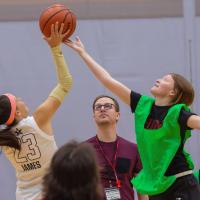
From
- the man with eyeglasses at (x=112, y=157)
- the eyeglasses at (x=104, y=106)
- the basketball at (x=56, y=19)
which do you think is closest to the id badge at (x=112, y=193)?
the man with eyeglasses at (x=112, y=157)

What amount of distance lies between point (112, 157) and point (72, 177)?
7.88ft

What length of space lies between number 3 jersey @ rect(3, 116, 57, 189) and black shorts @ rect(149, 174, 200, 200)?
0.92m

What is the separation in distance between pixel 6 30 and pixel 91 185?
3949 mm

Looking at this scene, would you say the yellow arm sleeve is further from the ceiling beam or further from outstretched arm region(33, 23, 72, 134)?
the ceiling beam

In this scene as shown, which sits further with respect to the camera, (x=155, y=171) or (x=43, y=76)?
(x=43, y=76)

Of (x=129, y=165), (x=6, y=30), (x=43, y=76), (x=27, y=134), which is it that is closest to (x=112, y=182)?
(x=129, y=165)

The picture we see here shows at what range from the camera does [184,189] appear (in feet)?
13.1

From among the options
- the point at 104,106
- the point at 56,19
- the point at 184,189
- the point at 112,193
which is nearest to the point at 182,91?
the point at 184,189

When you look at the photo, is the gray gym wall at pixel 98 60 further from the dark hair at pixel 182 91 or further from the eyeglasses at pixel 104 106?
the dark hair at pixel 182 91

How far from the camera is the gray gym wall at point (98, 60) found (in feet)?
19.5

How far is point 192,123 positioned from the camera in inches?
149

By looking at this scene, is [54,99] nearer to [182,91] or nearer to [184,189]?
[182,91]

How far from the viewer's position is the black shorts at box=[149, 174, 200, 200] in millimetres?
3957

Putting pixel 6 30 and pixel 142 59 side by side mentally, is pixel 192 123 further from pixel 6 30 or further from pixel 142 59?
pixel 6 30
